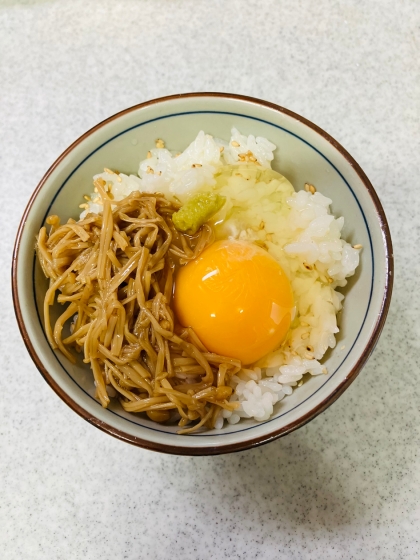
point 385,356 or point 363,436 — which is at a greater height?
point 385,356

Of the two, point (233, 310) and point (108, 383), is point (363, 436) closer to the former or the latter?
point (233, 310)

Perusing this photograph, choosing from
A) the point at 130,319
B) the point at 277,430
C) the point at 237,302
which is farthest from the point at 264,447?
the point at 130,319

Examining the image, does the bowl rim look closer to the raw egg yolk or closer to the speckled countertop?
the raw egg yolk

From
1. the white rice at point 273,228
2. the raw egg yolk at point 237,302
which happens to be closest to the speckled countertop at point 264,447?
the white rice at point 273,228

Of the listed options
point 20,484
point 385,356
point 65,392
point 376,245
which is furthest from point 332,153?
point 20,484

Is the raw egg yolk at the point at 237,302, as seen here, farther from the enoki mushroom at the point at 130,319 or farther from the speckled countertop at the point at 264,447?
the speckled countertop at the point at 264,447

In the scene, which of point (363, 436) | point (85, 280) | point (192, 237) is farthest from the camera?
point (363, 436)

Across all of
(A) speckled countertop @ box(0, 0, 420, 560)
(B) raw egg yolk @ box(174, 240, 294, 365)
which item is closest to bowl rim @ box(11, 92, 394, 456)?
(B) raw egg yolk @ box(174, 240, 294, 365)
